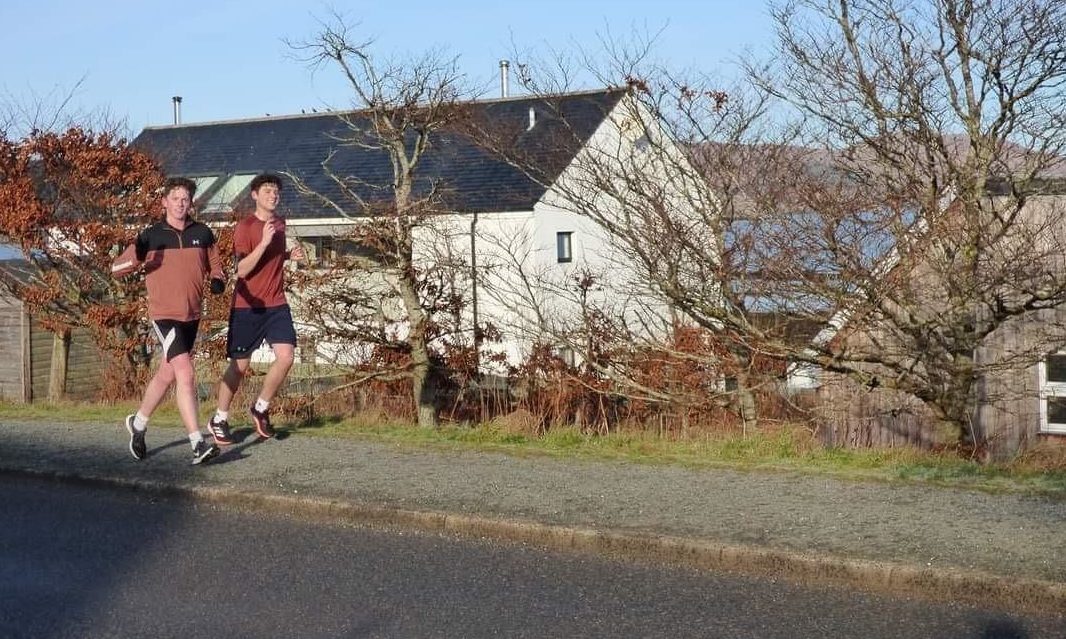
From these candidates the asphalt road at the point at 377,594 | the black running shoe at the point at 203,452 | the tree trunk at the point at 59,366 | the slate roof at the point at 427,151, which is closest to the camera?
the asphalt road at the point at 377,594

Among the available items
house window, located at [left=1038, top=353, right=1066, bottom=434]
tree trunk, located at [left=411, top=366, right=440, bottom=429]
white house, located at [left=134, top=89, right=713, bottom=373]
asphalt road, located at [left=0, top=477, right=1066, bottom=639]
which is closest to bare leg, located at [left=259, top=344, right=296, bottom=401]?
asphalt road, located at [left=0, top=477, right=1066, bottom=639]

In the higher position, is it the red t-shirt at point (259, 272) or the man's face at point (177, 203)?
the man's face at point (177, 203)

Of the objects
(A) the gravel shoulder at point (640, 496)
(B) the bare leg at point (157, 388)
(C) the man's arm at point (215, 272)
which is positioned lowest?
(A) the gravel shoulder at point (640, 496)

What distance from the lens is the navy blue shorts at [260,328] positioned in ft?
31.3

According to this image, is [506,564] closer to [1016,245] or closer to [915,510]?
[915,510]

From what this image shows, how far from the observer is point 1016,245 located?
32.2ft

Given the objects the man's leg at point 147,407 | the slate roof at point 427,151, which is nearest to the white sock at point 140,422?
the man's leg at point 147,407

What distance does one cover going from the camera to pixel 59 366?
16.6 meters

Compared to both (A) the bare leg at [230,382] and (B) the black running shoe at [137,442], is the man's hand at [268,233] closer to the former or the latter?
(A) the bare leg at [230,382]

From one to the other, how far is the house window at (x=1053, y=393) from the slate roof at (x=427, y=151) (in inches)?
172

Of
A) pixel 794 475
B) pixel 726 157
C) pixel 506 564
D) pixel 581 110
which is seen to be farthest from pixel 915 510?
pixel 581 110

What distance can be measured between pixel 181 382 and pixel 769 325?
4.76 metres

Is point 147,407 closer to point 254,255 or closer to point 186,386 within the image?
point 186,386

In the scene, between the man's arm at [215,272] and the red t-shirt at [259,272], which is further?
the red t-shirt at [259,272]
